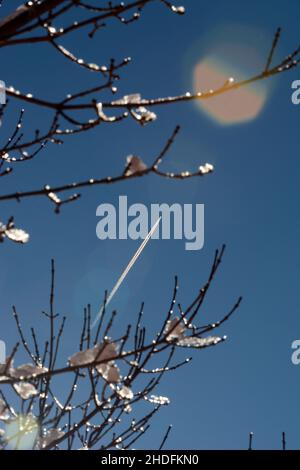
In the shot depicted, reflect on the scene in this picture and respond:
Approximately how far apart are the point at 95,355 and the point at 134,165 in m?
0.94

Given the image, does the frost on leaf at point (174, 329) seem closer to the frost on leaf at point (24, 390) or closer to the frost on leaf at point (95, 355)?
the frost on leaf at point (95, 355)

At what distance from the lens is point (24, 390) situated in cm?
242

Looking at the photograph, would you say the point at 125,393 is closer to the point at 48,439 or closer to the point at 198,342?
the point at 198,342

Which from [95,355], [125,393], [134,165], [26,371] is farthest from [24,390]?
[134,165]

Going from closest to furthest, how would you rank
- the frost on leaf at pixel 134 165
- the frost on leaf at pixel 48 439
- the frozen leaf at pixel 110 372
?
the frost on leaf at pixel 134 165 < the frozen leaf at pixel 110 372 < the frost on leaf at pixel 48 439

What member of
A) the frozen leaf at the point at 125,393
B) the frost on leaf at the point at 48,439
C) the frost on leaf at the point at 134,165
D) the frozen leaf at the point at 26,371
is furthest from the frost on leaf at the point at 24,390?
the frost on leaf at the point at 134,165

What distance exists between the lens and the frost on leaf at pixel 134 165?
2090mm

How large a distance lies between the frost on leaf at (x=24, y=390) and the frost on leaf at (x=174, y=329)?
2.37ft

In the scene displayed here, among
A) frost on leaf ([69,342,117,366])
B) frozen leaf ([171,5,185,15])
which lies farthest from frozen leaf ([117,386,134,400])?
frozen leaf ([171,5,185,15])

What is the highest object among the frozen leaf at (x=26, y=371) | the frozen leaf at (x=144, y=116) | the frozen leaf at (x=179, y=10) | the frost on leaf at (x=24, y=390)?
the frozen leaf at (x=179, y=10)

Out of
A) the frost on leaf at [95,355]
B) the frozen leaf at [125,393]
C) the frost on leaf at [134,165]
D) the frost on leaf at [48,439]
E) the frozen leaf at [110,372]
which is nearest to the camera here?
the frost on leaf at [134,165]

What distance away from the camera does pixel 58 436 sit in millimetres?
3355

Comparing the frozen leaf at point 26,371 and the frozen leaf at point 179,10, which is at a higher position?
the frozen leaf at point 179,10

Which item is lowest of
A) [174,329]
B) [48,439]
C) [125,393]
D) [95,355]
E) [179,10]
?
[48,439]
